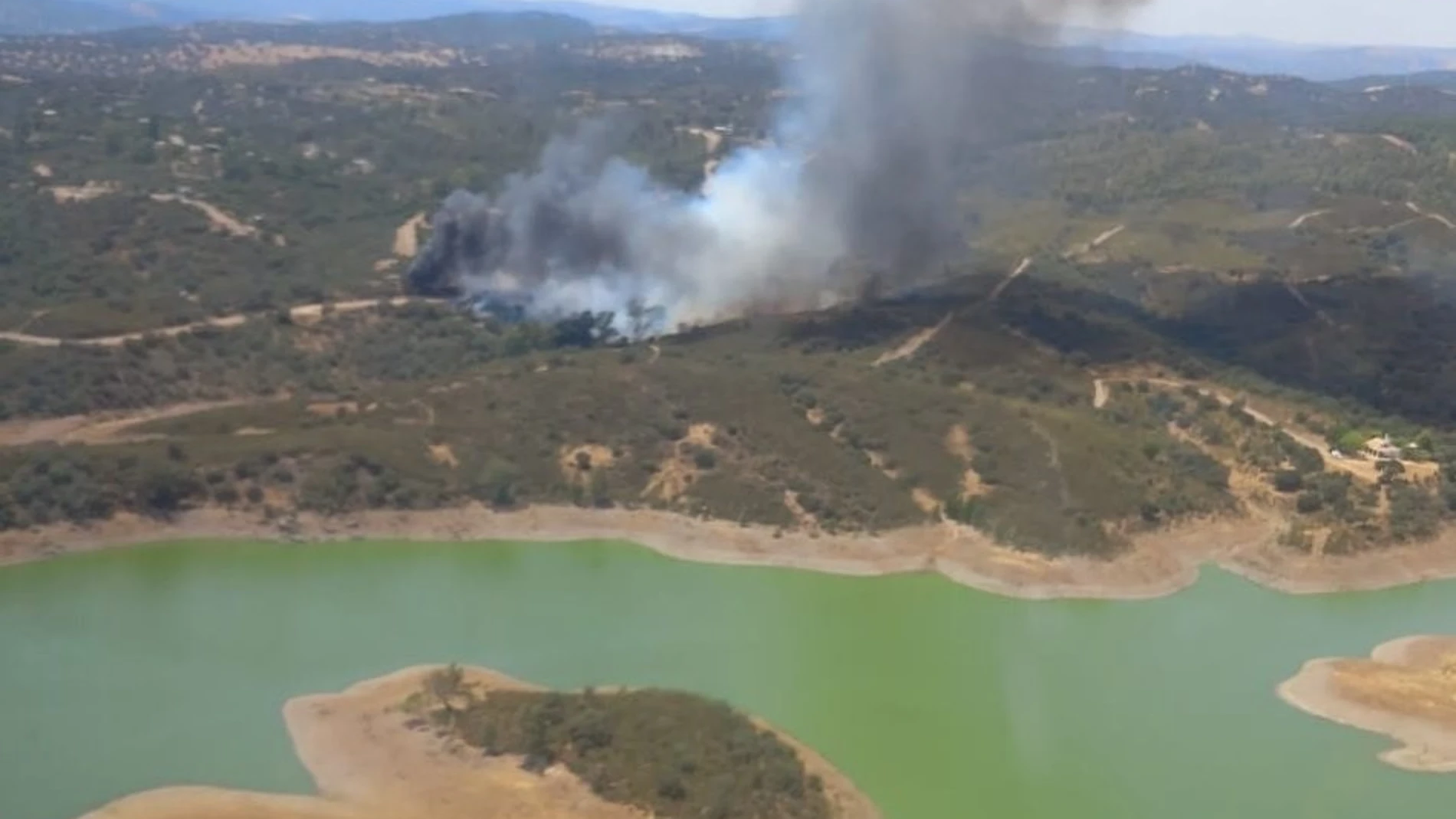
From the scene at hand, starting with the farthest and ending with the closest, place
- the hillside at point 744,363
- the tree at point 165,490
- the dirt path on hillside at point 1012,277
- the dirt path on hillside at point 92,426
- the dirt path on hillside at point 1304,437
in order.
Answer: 1. the dirt path on hillside at point 1012,277
2. the dirt path on hillside at point 1304,437
3. the dirt path on hillside at point 92,426
4. the hillside at point 744,363
5. the tree at point 165,490

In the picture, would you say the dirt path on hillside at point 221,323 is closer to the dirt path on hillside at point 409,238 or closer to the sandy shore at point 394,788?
the dirt path on hillside at point 409,238

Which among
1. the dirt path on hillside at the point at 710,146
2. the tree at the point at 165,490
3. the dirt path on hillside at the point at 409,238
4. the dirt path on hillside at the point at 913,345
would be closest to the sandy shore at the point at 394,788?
the tree at the point at 165,490

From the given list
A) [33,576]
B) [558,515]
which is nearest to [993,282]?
[558,515]

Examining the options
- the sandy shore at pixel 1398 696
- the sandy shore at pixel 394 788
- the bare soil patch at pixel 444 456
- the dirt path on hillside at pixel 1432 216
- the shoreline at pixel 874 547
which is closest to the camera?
the sandy shore at pixel 394 788

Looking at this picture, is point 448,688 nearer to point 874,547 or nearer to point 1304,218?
point 874,547

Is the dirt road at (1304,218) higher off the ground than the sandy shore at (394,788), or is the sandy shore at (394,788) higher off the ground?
the dirt road at (1304,218)

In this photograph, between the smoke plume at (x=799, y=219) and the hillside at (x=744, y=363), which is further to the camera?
the smoke plume at (x=799, y=219)

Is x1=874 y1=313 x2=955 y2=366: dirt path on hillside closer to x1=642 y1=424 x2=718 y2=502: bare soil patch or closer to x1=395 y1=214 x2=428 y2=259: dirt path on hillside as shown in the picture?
x1=642 y1=424 x2=718 y2=502: bare soil patch

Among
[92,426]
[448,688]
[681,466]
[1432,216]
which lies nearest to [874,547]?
[681,466]
